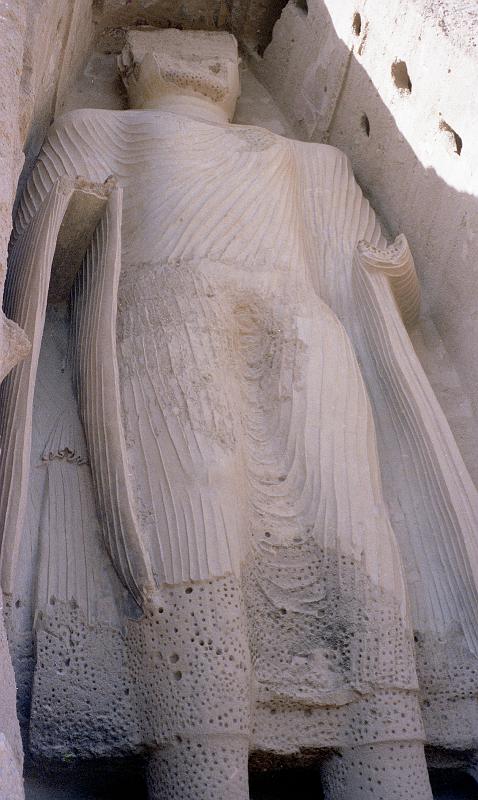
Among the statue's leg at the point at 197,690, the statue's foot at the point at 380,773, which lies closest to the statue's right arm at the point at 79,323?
the statue's leg at the point at 197,690

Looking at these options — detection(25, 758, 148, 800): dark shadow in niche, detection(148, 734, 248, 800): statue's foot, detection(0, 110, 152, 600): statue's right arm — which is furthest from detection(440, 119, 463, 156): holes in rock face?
detection(25, 758, 148, 800): dark shadow in niche

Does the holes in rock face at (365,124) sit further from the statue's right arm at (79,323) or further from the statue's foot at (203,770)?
the statue's foot at (203,770)

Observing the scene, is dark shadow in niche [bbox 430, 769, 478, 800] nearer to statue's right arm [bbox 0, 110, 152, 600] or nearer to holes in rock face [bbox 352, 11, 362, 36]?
statue's right arm [bbox 0, 110, 152, 600]

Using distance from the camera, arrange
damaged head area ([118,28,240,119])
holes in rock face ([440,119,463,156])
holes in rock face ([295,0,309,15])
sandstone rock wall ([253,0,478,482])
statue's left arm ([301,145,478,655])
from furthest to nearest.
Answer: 1. holes in rock face ([295,0,309,15])
2. damaged head area ([118,28,240,119])
3. holes in rock face ([440,119,463,156])
4. sandstone rock wall ([253,0,478,482])
5. statue's left arm ([301,145,478,655])

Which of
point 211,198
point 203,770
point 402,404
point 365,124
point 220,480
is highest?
point 365,124

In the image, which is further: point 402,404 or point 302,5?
point 302,5

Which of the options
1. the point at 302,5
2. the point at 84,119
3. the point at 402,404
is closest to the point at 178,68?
the point at 84,119

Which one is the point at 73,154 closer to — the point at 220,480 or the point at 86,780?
the point at 220,480
